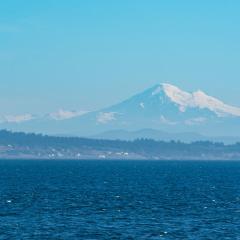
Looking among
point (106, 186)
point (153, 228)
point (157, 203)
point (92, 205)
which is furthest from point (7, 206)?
point (106, 186)

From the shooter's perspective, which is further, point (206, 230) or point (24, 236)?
point (206, 230)

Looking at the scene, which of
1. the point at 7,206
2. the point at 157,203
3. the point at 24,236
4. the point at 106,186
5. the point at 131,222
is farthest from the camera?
the point at 106,186

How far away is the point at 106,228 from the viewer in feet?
257

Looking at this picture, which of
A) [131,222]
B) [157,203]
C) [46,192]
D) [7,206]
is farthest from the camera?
[46,192]

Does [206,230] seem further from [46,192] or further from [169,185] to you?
[169,185]

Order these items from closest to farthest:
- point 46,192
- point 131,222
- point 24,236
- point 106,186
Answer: point 24,236 → point 131,222 → point 46,192 → point 106,186

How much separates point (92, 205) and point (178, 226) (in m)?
21.3

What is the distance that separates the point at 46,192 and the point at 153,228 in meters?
45.5

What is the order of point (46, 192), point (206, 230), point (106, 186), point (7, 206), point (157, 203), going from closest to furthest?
point (206, 230), point (7, 206), point (157, 203), point (46, 192), point (106, 186)

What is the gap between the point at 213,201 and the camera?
356 feet

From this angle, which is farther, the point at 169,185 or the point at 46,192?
the point at 169,185

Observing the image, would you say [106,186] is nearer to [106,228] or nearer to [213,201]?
[213,201]

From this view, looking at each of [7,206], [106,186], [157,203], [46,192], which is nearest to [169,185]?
[106,186]

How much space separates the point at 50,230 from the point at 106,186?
6511cm
